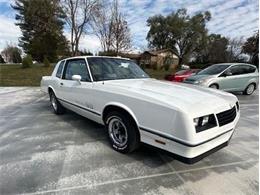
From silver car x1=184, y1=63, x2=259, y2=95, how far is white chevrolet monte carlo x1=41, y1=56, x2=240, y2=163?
5.00 m

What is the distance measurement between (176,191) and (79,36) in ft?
71.2

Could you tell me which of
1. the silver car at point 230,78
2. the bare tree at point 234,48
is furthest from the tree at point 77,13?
the bare tree at point 234,48

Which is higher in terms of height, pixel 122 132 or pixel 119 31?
pixel 119 31

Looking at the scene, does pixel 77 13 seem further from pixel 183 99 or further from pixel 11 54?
pixel 11 54

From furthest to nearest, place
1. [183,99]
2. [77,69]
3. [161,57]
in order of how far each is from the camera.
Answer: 1. [161,57]
2. [77,69]
3. [183,99]

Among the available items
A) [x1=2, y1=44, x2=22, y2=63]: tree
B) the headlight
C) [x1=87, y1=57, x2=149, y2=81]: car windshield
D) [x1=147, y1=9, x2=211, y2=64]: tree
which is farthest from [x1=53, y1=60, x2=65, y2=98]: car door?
[x1=2, y1=44, x2=22, y2=63]: tree

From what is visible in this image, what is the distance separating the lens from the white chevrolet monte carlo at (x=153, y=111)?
2.28 metres

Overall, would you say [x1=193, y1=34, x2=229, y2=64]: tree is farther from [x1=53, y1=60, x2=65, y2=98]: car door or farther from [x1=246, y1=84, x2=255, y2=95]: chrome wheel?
[x1=53, y1=60, x2=65, y2=98]: car door

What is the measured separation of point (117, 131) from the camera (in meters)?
3.30

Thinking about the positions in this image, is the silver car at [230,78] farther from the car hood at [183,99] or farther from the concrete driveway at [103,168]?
the car hood at [183,99]

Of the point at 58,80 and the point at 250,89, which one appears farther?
the point at 250,89

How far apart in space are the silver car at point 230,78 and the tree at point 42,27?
17.3m

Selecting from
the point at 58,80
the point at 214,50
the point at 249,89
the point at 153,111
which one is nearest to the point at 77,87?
the point at 58,80

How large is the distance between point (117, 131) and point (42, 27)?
24.2 meters
